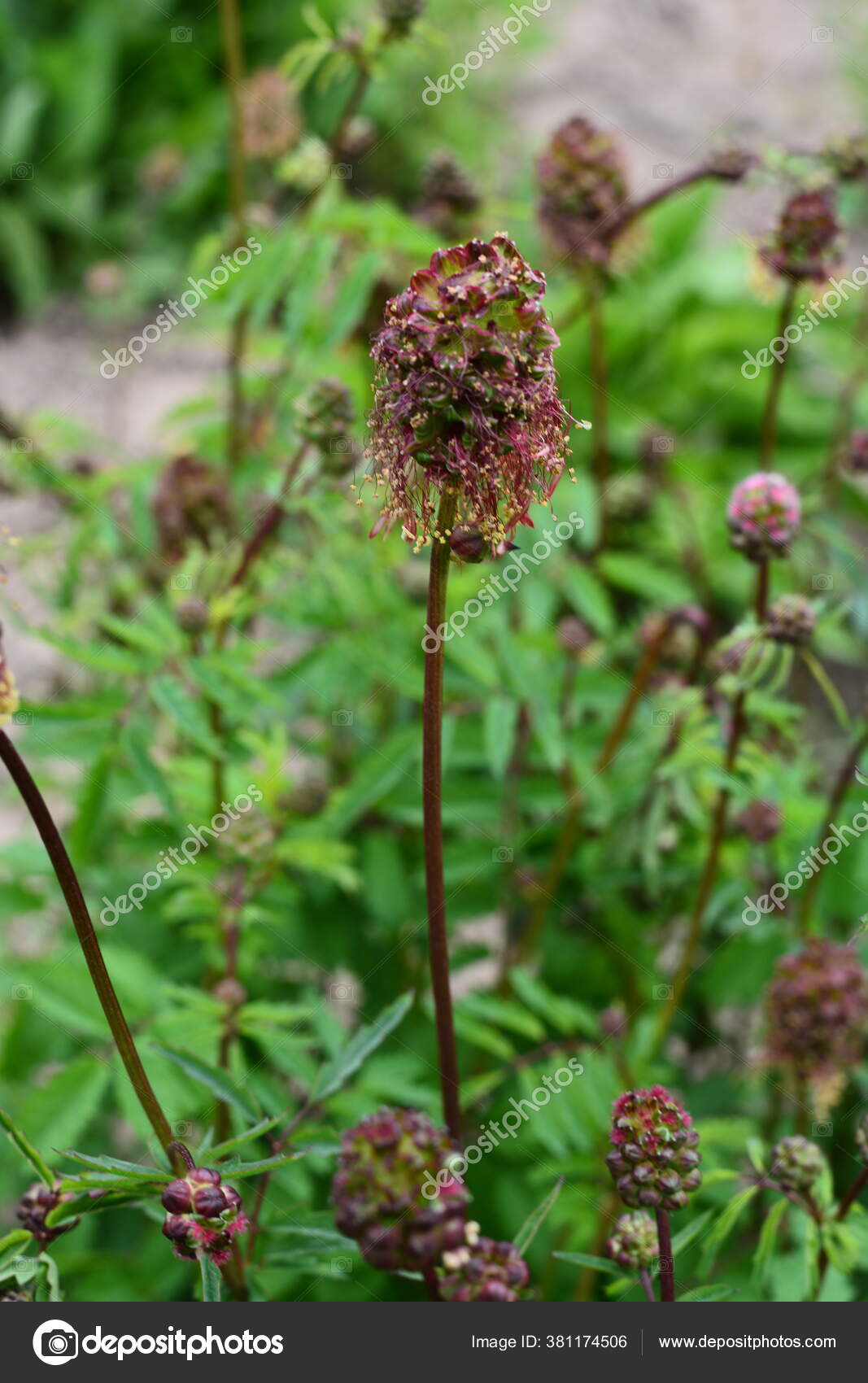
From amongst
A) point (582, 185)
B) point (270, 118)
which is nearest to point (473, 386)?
point (582, 185)

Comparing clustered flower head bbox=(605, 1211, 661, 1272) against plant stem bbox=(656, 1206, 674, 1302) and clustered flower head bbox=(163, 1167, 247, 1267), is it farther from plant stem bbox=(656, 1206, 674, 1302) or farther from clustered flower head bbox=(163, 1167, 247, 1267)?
clustered flower head bbox=(163, 1167, 247, 1267)

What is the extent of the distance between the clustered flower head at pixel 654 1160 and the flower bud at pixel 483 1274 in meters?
0.15

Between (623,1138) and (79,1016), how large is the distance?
1442 mm

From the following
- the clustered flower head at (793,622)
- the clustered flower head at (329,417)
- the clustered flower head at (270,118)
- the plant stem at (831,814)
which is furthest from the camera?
the clustered flower head at (270,118)

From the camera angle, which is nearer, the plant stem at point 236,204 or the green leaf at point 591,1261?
the green leaf at point 591,1261

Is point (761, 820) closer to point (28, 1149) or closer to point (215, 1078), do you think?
point (215, 1078)

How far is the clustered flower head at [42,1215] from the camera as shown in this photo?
149 cm

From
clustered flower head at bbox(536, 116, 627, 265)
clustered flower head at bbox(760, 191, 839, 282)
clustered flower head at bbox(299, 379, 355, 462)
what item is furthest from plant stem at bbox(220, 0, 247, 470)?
clustered flower head at bbox(760, 191, 839, 282)

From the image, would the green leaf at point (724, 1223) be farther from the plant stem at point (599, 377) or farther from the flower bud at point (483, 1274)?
the plant stem at point (599, 377)

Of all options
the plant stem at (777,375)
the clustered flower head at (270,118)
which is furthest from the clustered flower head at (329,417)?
the clustered flower head at (270,118)

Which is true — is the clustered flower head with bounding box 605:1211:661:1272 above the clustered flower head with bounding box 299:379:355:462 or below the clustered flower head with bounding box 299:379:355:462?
below

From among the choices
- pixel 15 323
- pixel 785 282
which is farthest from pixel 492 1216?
pixel 15 323

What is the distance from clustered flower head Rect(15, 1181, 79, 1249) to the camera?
149 cm

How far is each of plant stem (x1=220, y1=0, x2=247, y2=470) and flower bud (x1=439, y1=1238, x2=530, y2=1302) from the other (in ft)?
7.23
